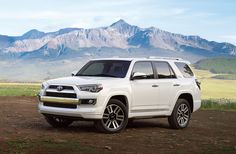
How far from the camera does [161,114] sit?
512 inches

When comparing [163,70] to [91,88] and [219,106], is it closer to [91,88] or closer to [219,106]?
[91,88]

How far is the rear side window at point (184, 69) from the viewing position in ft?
45.6

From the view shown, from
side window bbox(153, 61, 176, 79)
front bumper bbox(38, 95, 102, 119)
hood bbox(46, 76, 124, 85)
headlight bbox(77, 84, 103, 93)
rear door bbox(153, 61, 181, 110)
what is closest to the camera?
front bumper bbox(38, 95, 102, 119)

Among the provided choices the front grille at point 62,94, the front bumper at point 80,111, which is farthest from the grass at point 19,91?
the front bumper at point 80,111

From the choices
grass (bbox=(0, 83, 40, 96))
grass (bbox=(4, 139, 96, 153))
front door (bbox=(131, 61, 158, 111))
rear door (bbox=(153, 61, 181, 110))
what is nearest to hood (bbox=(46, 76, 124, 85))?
front door (bbox=(131, 61, 158, 111))

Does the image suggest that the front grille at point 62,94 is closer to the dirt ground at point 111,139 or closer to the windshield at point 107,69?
the dirt ground at point 111,139

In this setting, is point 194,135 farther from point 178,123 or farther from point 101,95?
point 101,95

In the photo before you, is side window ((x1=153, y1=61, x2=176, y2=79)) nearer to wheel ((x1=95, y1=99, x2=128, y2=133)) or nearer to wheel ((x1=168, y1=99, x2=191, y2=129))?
wheel ((x1=168, y1=99, x2=191, y2=129))

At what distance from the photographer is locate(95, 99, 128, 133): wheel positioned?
11.4 meters

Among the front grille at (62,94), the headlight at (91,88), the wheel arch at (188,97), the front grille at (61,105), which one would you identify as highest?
the headlight at (91,88)

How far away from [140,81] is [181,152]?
346 cm

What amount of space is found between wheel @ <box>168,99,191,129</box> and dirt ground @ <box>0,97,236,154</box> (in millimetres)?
218

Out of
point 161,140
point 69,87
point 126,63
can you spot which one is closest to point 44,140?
point 69,87

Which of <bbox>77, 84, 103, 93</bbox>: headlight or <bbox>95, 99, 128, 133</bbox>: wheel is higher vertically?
<bbox>77, 84, 103, 93</bbox>: headlight
